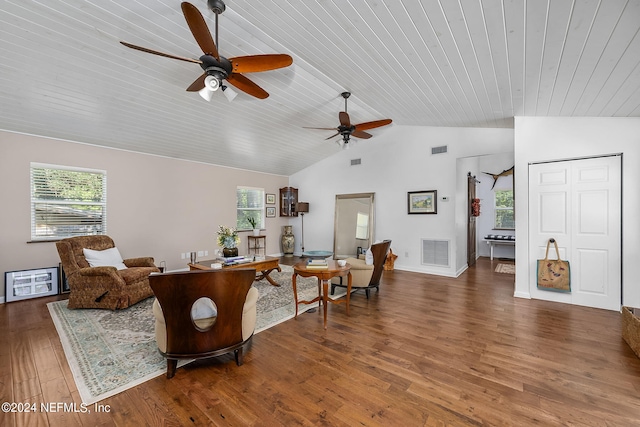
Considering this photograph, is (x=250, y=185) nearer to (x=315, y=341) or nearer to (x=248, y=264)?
(x=248, y=264)

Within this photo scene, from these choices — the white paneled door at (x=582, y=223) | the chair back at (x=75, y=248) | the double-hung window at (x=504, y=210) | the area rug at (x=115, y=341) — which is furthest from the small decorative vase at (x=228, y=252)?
the double-hung window at (x=504, y=210)

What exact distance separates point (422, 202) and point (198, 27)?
5143 mm

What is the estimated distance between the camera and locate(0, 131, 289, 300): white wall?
3.92 meters

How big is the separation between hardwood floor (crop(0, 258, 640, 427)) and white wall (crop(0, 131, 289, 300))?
144cm

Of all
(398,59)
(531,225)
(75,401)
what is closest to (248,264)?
(75,401)

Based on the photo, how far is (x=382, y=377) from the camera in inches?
80.9

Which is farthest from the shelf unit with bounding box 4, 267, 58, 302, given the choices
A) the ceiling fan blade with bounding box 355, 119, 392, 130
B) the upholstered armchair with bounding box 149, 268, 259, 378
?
the ceiling fan blade with bounding box 355, 119, 392, 130

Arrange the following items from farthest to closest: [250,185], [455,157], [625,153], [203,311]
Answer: [250,185] < [455,157] < [625,153] < [203,311]

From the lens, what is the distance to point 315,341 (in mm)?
2645

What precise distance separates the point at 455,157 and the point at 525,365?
13.6 feet

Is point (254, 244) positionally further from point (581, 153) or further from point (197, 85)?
point (581, 153)

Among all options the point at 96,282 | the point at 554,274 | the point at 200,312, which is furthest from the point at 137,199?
the point at 554,274

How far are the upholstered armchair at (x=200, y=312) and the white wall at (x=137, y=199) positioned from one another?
12.1 feet

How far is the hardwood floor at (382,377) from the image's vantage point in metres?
1.66
